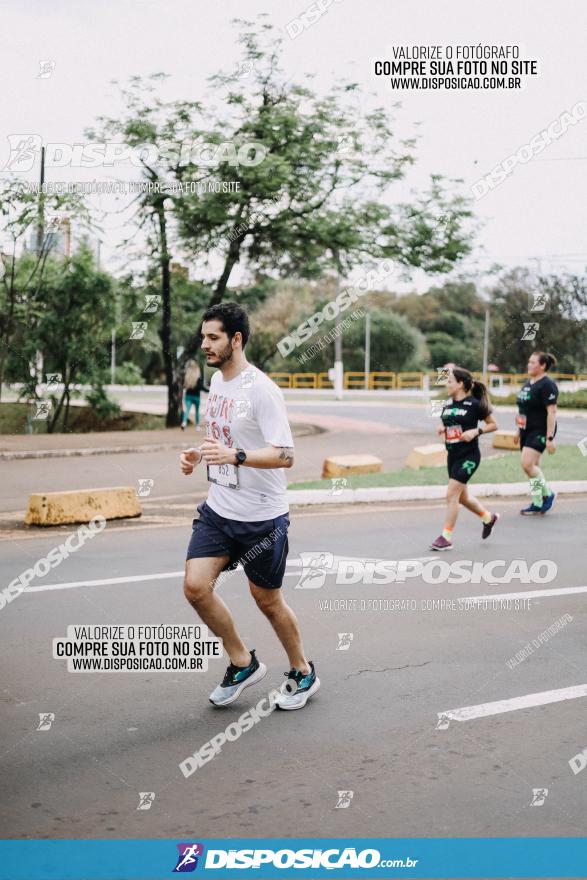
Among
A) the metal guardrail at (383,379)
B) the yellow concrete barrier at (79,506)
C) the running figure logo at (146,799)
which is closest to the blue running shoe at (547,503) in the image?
the yellow concrete barrier at (79,506)

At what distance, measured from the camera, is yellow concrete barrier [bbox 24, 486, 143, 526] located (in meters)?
11.3

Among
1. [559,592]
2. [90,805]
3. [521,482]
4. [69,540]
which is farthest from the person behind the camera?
[521,482]

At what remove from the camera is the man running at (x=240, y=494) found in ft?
16.2

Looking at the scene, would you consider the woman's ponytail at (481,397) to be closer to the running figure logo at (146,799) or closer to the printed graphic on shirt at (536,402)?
the printed graphic on shirt at (536,402)

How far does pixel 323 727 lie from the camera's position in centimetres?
495

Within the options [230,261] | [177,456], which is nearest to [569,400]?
[230,261]

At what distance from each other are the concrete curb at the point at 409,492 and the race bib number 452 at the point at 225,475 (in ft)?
25.4

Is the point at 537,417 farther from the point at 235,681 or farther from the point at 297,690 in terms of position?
the point at 235,681

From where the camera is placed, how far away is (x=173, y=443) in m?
22.2

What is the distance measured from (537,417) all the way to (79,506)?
514cm

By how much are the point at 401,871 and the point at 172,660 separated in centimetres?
270

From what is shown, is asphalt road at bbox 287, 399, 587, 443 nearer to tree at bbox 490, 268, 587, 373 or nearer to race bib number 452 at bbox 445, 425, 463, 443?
tree at bbox 490, 268, 587, 373

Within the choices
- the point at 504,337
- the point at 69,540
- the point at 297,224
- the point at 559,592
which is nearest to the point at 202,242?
the point at 297,224

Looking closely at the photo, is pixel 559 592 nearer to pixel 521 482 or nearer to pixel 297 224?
pixel 521 482
